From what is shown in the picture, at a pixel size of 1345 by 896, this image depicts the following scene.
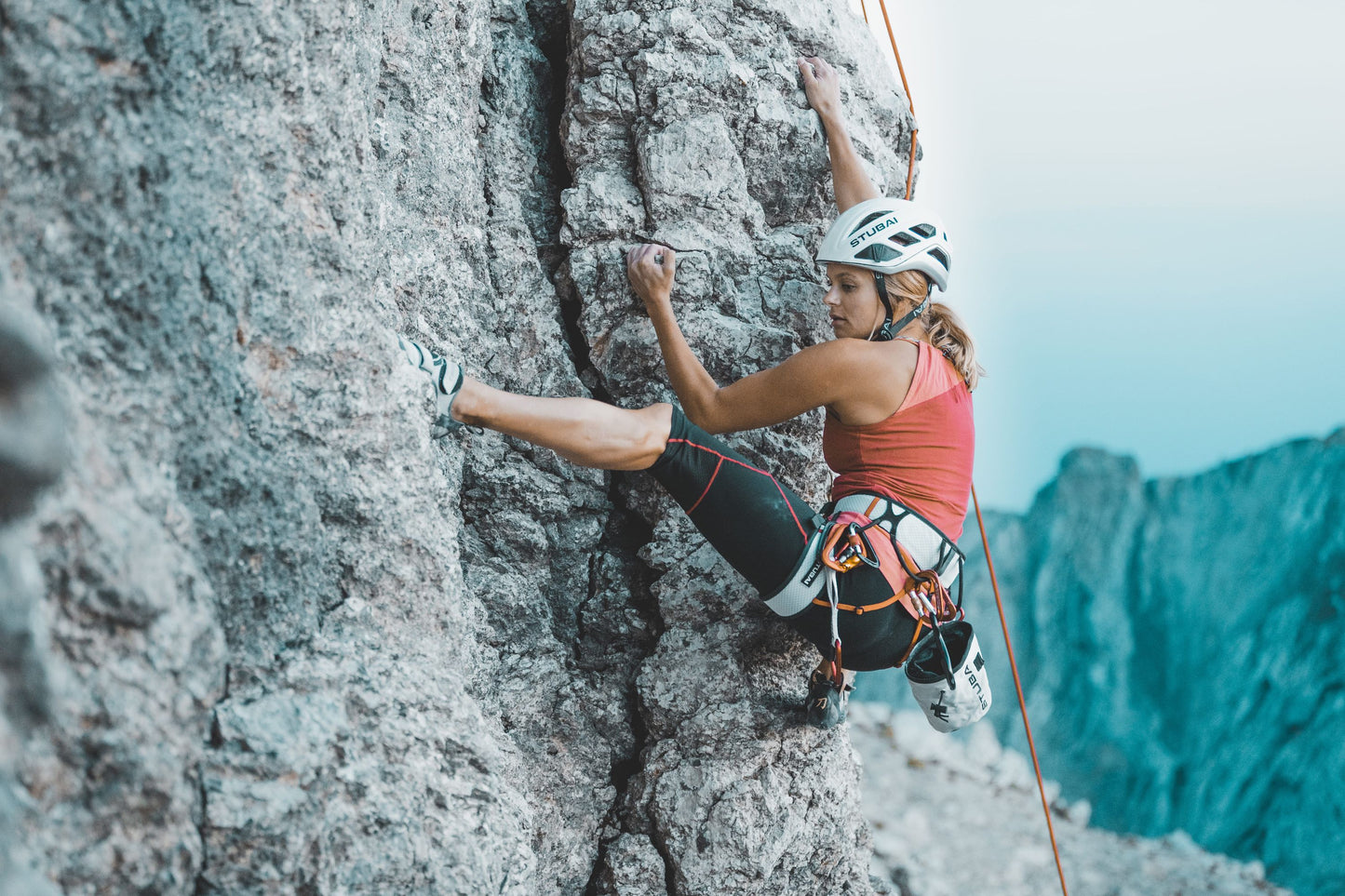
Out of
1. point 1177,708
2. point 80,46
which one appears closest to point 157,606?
point 80,46

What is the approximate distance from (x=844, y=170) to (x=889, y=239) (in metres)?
0.68

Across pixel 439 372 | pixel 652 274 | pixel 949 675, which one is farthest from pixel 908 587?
pixel 439 372

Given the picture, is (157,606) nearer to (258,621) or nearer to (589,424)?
(258,621)

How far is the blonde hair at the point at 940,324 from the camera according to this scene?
353cm

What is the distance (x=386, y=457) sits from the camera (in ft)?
8.96

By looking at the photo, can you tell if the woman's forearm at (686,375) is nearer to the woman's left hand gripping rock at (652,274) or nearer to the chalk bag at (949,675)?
the woman's left hand gripping rock at (652,274)

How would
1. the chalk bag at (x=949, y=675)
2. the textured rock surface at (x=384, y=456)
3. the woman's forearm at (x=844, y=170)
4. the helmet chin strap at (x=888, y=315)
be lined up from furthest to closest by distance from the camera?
1. the woman's forearm at (x=844, y=170)
2. the helmet chin strap at (x=888, y=315)
3. the chalk bag at (x=949, y=675)
4. the textured rock surface at (x=384, y=456)

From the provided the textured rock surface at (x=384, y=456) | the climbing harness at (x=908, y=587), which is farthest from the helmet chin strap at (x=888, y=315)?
the climbing harness at (x=908, y=587)

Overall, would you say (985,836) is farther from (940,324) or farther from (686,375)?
(686,375)

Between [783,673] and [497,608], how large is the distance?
1225 mm

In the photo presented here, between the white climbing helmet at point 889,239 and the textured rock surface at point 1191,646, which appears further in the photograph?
the textured rock surface at point 1191,646

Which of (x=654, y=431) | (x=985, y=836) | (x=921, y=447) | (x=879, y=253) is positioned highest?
(x=879, y=253)

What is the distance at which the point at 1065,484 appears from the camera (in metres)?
21.0

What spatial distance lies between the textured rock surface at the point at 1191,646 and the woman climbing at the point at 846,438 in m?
15.8
